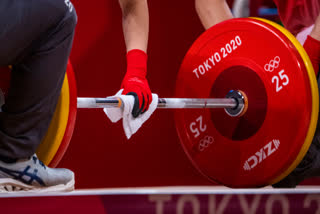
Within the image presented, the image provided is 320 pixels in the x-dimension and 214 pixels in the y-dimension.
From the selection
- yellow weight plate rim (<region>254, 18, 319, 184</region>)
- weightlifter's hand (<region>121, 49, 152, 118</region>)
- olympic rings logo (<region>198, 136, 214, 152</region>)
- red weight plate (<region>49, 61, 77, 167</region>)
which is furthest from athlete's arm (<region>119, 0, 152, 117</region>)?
yellow weight plate rim (<region>254, 18, 319, 184</region>)

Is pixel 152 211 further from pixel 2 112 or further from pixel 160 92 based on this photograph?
pixel 160 92

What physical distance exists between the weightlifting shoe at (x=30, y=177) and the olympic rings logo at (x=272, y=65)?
74 centimetres

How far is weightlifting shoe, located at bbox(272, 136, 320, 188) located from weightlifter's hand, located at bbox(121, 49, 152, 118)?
0.54m

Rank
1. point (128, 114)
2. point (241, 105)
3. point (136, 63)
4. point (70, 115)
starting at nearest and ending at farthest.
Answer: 1. point (70, 115)
2. point (128, 114)
3. point (136, 63)
4. point (241, 105)

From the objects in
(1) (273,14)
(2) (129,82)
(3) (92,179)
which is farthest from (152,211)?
(1) (273,14)

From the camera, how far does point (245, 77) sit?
1681 millimetres

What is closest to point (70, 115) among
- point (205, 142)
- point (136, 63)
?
point (136, 63)

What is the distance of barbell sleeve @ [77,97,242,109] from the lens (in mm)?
1421

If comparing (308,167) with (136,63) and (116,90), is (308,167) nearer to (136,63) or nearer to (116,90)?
(136,63)

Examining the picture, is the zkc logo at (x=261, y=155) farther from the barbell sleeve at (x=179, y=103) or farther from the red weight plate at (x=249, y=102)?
the barbell sleeve at (x=179, y=103)

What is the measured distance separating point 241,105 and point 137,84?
388mm

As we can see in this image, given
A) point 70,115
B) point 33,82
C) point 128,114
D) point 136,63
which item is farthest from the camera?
point 136,63

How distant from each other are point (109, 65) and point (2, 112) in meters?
0.94

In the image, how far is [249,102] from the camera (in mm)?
1683
